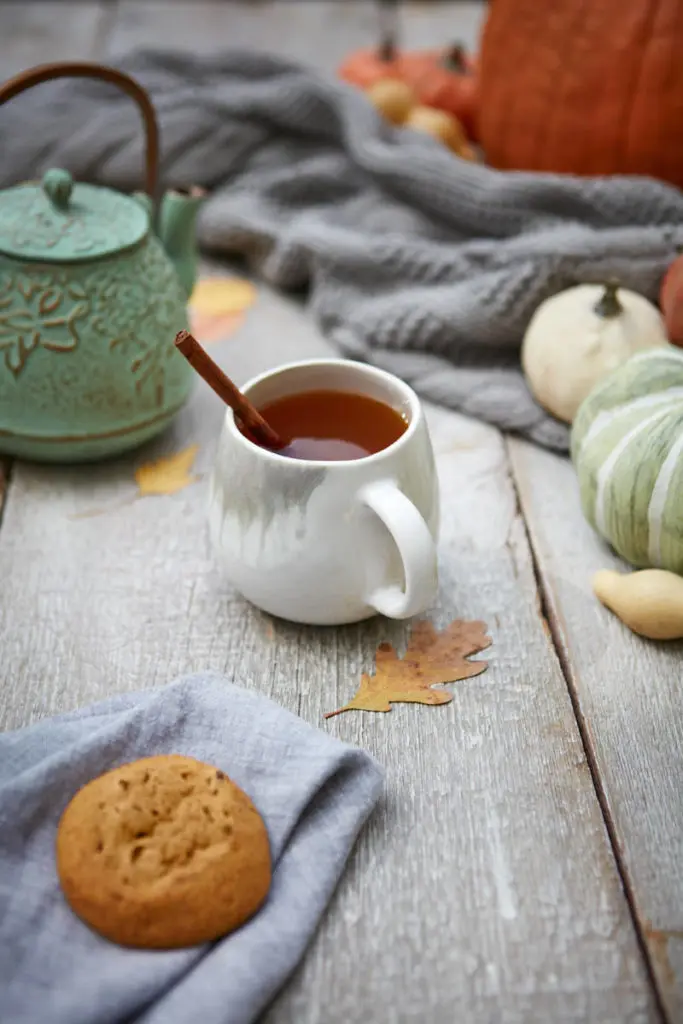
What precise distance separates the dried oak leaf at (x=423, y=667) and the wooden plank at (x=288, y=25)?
1.08 meters

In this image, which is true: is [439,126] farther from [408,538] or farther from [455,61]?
[408,538]

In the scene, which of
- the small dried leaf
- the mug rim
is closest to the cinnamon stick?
the mug rim

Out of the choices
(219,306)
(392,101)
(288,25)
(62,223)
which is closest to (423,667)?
(62,223)

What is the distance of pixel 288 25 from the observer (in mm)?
1637

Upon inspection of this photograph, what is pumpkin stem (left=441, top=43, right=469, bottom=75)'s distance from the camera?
134 cm

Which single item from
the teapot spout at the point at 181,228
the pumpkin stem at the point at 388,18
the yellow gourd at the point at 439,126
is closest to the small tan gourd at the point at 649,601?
the teapot spout at the point at 181,228

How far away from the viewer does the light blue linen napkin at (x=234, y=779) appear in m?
0.50

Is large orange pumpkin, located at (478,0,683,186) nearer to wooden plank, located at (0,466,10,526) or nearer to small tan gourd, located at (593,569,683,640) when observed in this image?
small tan gourd, located at (593,569,683,640)

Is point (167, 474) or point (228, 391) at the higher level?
point (228, 391)

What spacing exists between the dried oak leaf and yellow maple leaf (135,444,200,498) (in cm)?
25

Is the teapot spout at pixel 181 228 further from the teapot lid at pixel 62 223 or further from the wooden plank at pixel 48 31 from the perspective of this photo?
the wooden plank at pixel 48 31

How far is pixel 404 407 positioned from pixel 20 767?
1.15 ft

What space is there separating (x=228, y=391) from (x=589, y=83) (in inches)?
24.3

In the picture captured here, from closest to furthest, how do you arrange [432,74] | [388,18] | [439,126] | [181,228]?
[181,228], [439,126], [432,74], [388,18]
